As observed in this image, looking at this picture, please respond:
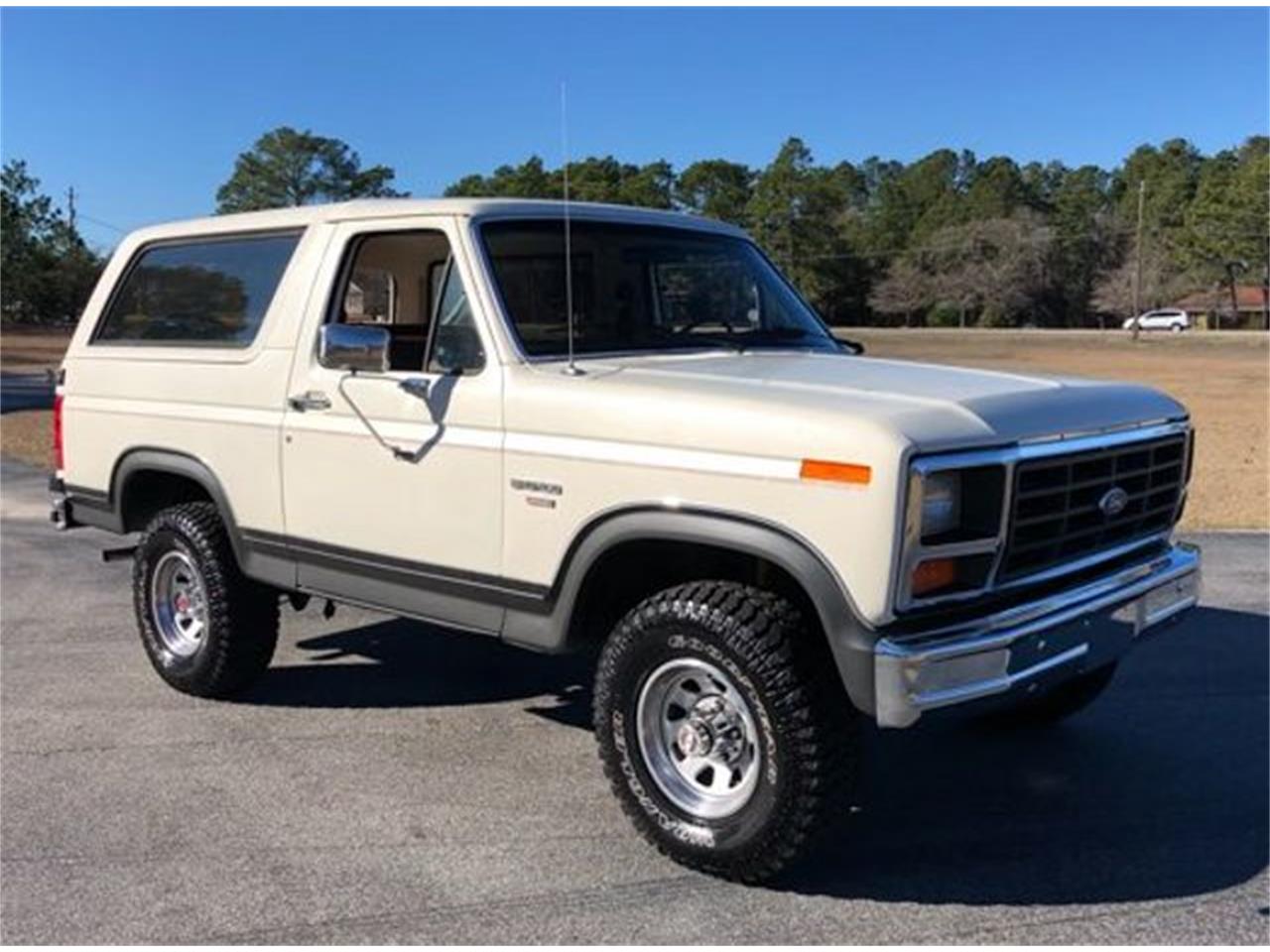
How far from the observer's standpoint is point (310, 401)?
505 centimetres

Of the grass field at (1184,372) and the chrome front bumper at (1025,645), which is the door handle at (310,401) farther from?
the grass field at (1184,372)

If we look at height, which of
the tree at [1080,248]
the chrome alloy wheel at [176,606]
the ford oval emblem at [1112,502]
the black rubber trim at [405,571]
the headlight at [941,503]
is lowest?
the chrome alloy wheel at [176,606]

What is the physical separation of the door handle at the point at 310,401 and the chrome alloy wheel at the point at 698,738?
1.79m

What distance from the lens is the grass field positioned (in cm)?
1225

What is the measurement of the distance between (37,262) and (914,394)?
72.3 metres

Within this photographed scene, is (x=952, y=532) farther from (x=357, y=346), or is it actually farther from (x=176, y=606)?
(x=176, y=606)

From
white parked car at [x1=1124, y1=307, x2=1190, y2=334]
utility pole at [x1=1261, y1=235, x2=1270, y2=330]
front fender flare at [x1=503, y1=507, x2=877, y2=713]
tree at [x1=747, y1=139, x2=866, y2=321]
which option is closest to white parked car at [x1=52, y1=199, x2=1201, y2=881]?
Result: front fender flare at [x1=503, y1=507, x2=877, y2=713]

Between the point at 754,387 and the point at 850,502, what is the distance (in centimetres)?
66

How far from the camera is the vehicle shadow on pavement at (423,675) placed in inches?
228

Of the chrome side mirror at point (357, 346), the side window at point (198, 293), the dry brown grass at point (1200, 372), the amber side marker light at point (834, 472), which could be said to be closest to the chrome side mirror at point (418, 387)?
the chrome side mirror at point (357, 346)

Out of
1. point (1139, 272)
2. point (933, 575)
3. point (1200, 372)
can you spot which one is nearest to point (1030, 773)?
point (933, 575)

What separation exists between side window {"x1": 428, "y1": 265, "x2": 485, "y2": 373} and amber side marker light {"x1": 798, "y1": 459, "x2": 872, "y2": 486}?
1403 millimetres

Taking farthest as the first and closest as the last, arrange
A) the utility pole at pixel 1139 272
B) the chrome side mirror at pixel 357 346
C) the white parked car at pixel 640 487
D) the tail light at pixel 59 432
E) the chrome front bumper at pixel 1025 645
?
the utility pole at pixel 1139 272 → the tail light at pixel 59 432 → the chrome side mirror at pixel 357 346 → the white parked car at pixel 640 487 → the chrome front bumper at pixel 1025 645

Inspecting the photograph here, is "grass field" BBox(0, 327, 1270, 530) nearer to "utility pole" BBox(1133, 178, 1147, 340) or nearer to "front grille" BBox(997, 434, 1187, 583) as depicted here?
"front grille" BBox(997, 434, 1187, 583)
